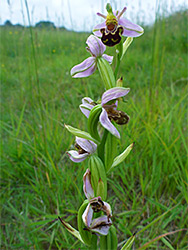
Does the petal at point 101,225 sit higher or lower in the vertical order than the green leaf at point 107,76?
lower

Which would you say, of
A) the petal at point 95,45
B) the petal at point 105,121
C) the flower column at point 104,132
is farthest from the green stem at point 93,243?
the petal at point 95,45

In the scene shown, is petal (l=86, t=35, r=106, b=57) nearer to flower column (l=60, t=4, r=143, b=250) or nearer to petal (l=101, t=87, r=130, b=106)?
flower column (l=60, t=4, r=143, b=250)

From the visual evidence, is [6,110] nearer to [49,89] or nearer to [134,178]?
[49,89]

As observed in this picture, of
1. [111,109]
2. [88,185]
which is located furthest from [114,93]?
[88,185]

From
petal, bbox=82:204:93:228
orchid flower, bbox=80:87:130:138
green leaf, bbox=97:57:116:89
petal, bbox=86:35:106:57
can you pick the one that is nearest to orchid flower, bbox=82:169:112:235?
petal, bbox=82:204:93:228

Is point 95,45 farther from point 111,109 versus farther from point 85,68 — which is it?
point 111,109

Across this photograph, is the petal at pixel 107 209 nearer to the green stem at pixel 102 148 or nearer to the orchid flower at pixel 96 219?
the orchid flower at pixel 96 219
